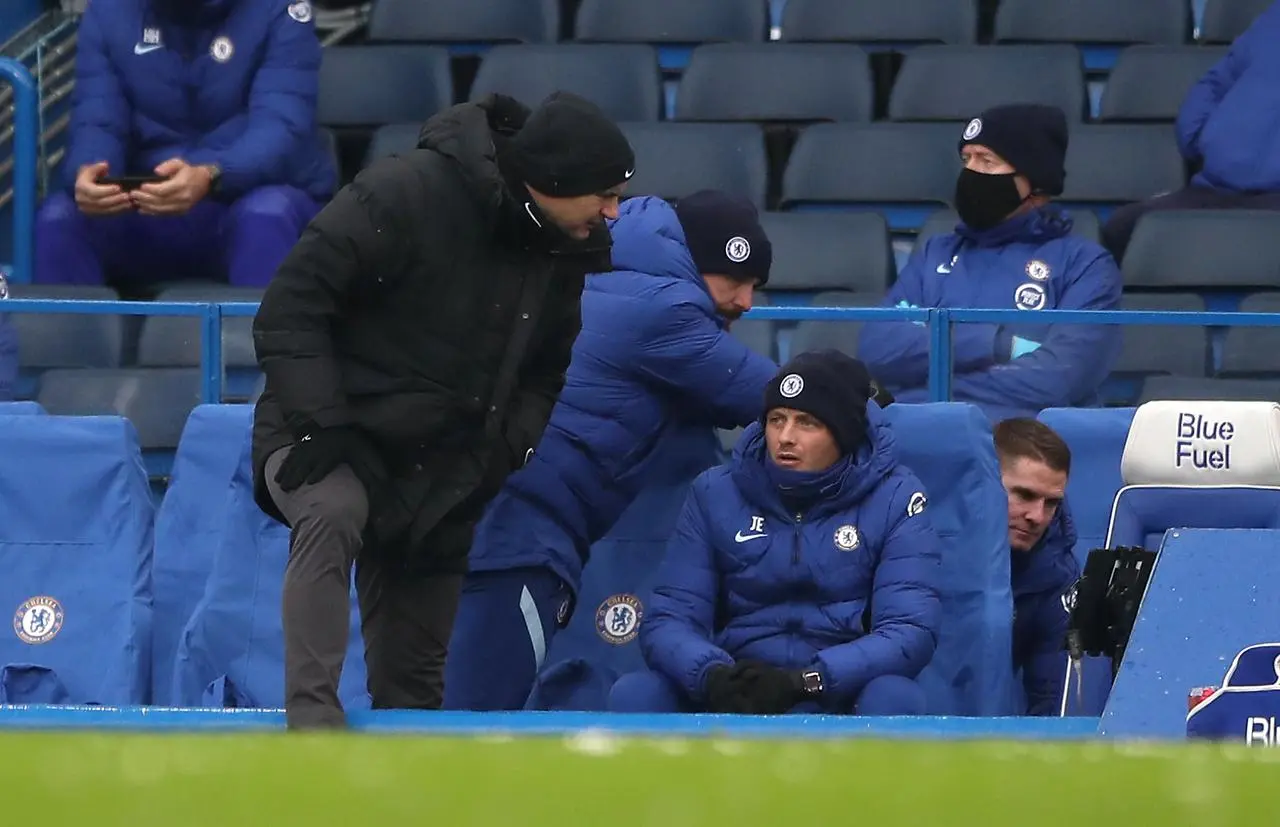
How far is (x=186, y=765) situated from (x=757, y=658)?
3576 millimetres

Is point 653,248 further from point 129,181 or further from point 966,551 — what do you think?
point 129,181

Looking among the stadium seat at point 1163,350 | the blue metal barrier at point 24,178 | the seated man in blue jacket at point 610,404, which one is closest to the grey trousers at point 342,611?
the seated man in blue jacket at point 610,404

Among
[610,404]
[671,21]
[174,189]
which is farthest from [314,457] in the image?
[671,21]

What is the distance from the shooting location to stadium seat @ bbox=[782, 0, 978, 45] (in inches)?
348

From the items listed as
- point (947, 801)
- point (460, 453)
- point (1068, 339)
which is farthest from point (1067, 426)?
point (947, 801)

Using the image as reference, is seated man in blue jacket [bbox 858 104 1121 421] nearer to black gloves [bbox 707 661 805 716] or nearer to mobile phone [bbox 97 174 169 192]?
black gloves [bbox 707 661 805 716]

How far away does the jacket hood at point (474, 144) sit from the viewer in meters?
4.57

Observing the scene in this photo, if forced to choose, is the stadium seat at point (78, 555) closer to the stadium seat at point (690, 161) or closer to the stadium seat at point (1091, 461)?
the stadium seat at point (1091, 461)

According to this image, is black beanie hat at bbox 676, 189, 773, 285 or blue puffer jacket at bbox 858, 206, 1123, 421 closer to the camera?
black beanie hat at bbox 676, 189, 773, 285

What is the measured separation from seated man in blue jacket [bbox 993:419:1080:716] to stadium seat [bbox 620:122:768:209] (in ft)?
8.73

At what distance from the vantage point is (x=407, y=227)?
4.51 meters

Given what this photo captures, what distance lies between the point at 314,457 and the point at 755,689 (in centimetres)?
106

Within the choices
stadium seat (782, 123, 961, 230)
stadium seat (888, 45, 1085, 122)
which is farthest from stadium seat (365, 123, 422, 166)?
stadium seat (888, 45, 1085, 122)

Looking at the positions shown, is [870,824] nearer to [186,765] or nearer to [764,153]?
[186,765]
